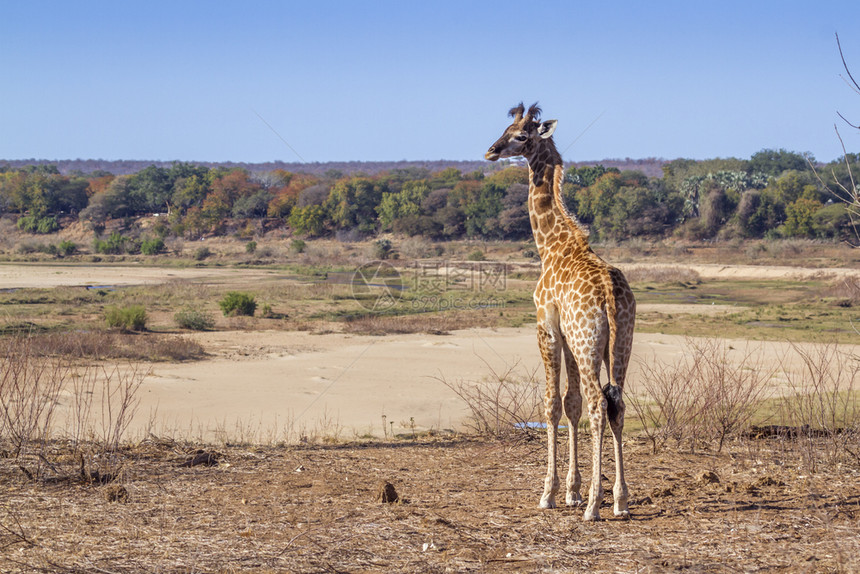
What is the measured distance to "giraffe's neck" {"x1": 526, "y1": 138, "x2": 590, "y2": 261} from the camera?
7410mm

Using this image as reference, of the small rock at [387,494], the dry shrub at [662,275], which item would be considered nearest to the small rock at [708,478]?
the small rock at [387,494]

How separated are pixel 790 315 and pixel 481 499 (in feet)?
91.4

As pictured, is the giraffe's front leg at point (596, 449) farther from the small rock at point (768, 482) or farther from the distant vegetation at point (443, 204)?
the distant vegetation at point (443, 204)

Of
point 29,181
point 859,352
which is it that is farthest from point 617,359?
point 29,181

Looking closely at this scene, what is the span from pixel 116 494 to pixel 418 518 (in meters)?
2.66

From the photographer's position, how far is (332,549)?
224 inches

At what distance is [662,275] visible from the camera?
48.7m

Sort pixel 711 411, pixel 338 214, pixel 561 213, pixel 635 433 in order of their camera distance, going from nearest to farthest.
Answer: pixel 561 213, pixel 711 411, pixel 635 433, pixel 338 214

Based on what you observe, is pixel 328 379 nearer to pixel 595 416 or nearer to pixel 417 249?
pixel 595 416

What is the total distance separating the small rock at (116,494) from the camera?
690 cm

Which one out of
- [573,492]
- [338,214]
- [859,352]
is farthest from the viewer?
[338,214]

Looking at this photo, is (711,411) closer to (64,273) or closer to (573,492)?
(573,492)

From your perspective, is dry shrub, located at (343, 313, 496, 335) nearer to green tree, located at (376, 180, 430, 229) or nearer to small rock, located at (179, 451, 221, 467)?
small rock, located at (179, 451, 221, 467)

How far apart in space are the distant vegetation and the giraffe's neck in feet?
194
